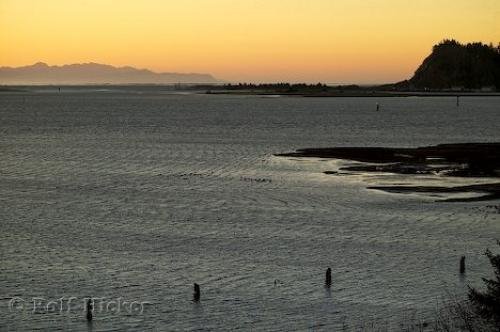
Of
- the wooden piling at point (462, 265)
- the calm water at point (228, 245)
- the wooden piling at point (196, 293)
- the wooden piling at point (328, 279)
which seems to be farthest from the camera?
the wooden piling at point (462, 265)

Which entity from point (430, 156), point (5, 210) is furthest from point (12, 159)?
point (430, 156)

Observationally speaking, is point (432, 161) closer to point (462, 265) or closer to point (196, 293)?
point (462, 265)

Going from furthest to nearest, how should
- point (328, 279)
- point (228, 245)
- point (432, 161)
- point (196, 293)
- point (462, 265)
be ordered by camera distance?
point (432, 161) < point (228, 245) < point (462, 265) < point (328, 279) < point (196, 293)

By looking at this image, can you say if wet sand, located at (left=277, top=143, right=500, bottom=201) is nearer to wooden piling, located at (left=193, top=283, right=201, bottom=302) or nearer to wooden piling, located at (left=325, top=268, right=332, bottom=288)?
wooden piling, located at (left=325, top=268, right=332, bottom=288)

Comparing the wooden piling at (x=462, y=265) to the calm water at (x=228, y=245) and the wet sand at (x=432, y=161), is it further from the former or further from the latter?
the wet sand at (x=432, y=161)

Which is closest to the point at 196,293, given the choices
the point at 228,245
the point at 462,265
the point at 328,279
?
the point at 328,279

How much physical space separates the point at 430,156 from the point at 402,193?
901 inches

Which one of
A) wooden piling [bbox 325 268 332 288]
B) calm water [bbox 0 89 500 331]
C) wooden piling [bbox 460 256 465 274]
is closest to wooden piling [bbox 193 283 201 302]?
calm water [bbox 0 89 500 331]

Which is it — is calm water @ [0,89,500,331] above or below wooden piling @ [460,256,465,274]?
below

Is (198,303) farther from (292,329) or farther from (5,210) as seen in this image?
(5,210)

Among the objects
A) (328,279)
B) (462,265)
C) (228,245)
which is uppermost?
(462,265)

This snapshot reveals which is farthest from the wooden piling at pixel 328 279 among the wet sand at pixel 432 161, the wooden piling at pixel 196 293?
the wet sand at pixel 432 161

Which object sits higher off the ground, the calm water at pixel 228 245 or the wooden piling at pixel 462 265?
the wooden piling at pixel 462 265

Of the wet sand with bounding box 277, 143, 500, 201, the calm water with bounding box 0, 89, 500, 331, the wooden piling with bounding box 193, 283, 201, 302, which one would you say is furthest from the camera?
the wet sand with bounding box 277, 143, 500, 201
